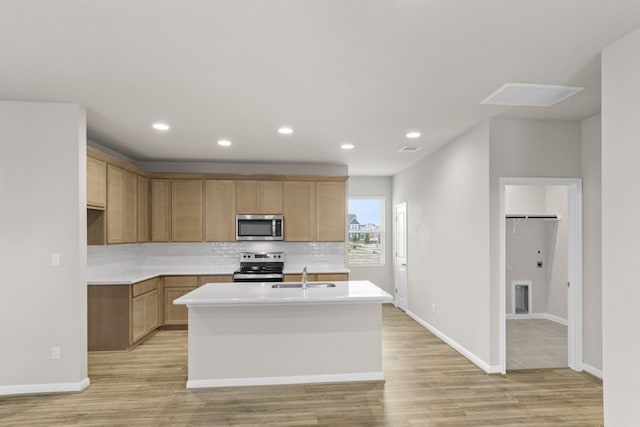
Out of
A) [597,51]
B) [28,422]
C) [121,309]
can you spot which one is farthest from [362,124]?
[28,422]

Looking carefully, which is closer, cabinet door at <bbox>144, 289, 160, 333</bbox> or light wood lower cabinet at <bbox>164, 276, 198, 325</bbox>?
cabinet door at <bbox>144, 289, 160, 333</bbox>

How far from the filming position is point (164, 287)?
576cm

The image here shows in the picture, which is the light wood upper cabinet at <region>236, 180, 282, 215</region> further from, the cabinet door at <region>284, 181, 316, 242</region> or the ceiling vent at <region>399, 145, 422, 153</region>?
the ceiling vent at <region>399, 145, 422, 153</region>

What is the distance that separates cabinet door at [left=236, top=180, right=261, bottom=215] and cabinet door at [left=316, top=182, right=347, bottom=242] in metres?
1.03

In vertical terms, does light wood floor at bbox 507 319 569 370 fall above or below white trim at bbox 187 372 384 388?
below

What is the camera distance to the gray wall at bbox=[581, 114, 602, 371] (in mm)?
3846

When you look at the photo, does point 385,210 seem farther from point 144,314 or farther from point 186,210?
point 144,314

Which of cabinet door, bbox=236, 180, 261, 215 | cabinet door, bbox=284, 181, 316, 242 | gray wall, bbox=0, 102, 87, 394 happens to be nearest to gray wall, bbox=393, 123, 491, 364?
cabinet door, bbox=284, 181, 316, 242

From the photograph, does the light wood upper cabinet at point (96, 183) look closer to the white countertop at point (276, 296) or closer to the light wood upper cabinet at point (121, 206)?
the light wood upper cabinet at point (121, 206)

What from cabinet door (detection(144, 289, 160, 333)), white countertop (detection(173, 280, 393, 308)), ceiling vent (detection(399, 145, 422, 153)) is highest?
ceiling vent (detection(399, 145, 422, 153))

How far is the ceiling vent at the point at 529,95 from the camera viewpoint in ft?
10.2

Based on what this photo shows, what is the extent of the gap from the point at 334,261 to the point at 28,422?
4.62 meters

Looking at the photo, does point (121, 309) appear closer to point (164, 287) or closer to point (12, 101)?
point (164, 287)

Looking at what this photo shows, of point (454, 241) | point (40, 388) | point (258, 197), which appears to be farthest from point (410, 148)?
point (40, 388)
